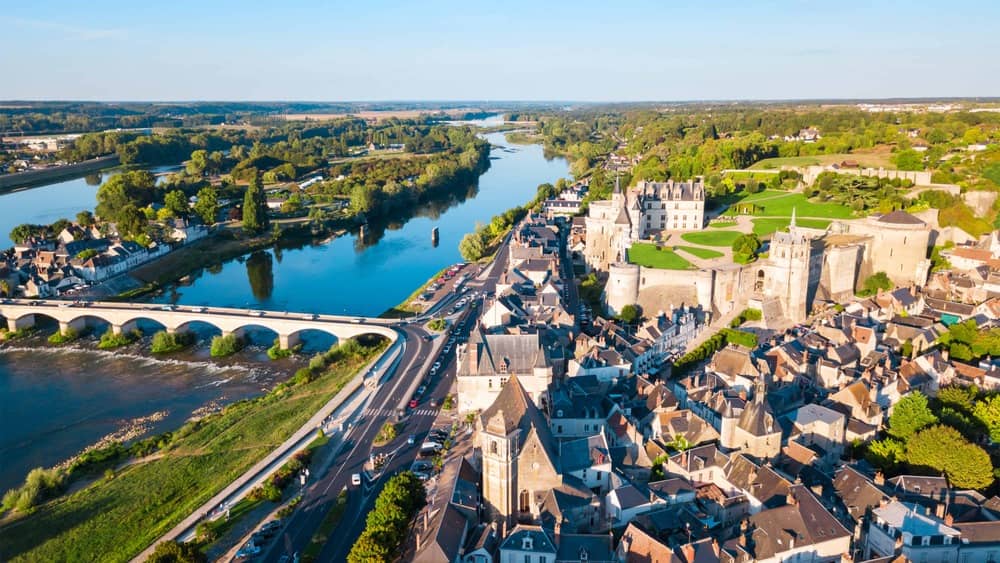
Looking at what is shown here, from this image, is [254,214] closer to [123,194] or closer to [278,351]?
[123,194]

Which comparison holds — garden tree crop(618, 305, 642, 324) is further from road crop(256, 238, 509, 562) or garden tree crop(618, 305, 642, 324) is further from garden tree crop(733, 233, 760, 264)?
road crop(256, 238, 509, 562)

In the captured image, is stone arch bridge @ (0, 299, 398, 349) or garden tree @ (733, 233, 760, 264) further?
garden tree @ (733, 233, 760, 264)

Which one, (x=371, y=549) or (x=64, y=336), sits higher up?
(x=371, y=549)

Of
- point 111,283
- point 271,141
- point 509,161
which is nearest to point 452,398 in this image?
point 111,283

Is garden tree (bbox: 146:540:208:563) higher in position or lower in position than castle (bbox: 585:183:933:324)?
lower

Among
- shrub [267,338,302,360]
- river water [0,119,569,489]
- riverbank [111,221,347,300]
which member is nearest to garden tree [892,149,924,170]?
river water [0,119,569,489]

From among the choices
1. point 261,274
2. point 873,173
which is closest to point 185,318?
point 261,274

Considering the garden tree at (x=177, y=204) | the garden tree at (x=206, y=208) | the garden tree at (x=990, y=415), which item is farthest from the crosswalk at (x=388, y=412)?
the garden tree at (x=177, y=204)

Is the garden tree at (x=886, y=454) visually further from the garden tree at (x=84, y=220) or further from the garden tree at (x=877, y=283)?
the garden tree at (x=84, y=220)
